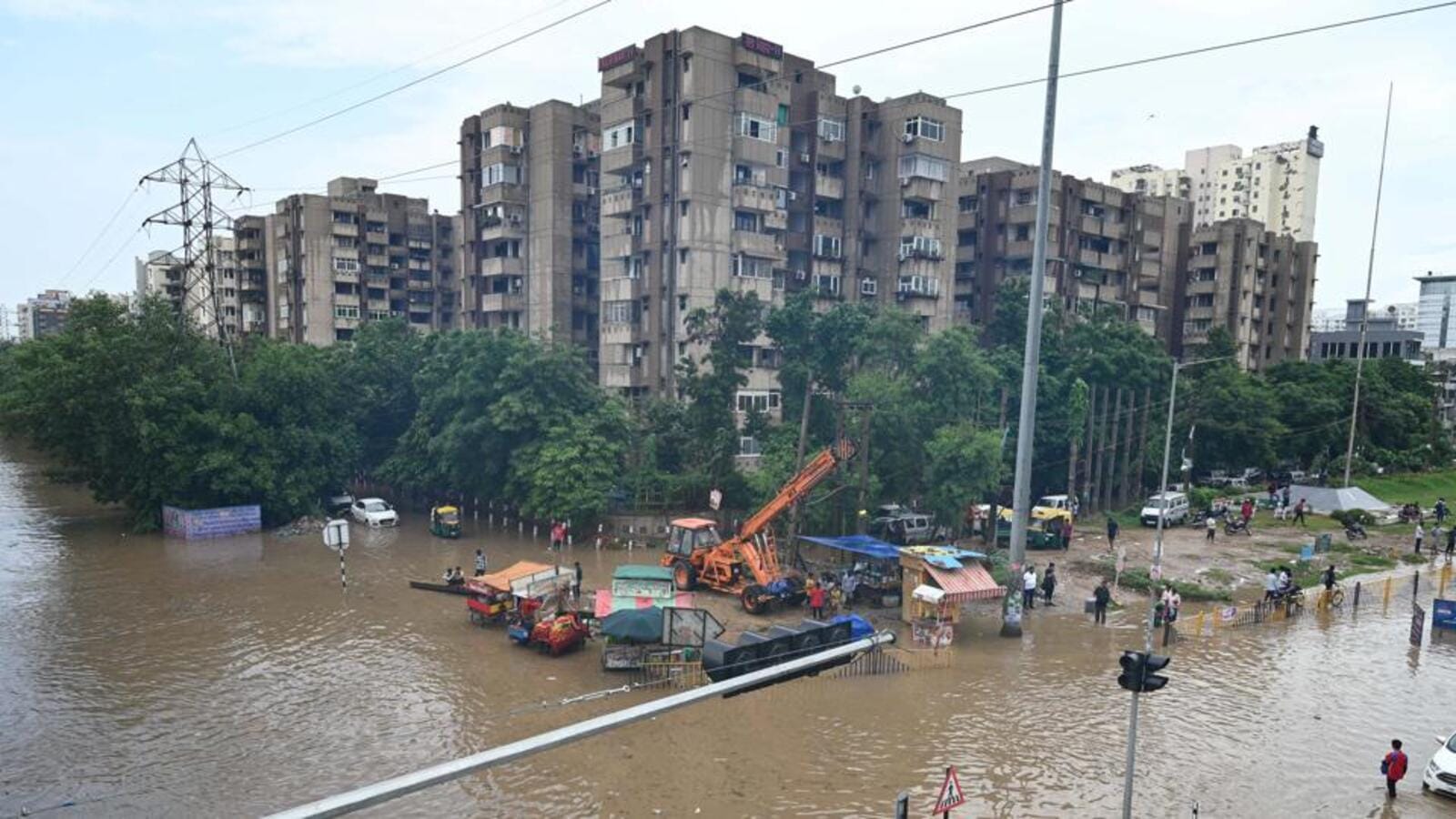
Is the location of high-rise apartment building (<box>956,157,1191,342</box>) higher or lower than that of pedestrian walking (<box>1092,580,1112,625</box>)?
higher

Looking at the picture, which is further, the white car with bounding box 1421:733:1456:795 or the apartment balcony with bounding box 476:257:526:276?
the apartment balcony with bounding box 476:257:526:276

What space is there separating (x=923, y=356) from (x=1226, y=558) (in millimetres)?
15650

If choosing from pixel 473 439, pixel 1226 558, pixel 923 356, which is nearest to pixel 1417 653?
pixel 1226 558

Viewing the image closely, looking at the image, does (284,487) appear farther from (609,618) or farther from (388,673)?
(609,618)

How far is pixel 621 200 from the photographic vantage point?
54.3m

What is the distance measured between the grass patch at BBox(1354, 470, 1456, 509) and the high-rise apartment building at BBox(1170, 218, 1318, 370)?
2121cm

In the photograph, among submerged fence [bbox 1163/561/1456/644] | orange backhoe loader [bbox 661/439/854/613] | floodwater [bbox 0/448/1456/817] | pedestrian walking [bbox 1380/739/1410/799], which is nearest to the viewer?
pedestrian walking [bbox 1380/739/1410/799]

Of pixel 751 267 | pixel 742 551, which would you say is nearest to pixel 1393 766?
pixel 742 551

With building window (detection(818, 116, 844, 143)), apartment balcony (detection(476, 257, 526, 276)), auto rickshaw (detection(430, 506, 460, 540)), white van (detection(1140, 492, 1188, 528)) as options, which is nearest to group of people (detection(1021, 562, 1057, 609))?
white van (detection(1140, 492, 1188, 528))

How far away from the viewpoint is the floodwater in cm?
1560

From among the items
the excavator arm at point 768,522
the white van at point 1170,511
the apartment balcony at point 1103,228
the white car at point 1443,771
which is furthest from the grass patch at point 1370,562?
the apartment balcony at point 1103,228

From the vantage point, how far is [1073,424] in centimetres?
4484

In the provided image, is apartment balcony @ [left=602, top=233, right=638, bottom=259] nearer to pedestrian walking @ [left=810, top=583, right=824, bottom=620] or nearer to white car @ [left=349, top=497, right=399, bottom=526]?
white car @ [left=349, top=497, right=399, bottom=526]

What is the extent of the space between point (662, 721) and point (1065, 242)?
202 feet
